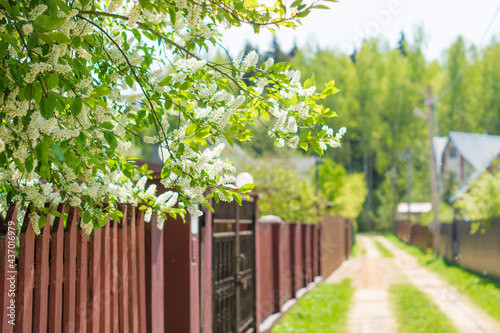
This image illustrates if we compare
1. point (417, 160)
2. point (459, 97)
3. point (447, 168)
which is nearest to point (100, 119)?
point (447, 168)

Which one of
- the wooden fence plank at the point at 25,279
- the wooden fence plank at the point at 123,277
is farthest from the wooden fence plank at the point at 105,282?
the wooden fence plank at the point at 25,279

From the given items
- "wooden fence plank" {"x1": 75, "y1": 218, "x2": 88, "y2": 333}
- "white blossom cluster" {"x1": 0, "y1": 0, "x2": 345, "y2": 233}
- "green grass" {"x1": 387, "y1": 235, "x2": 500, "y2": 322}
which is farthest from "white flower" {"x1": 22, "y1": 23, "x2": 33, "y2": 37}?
"green grass" {"x1": 387, "y1": 235, "x2": 500, "y2": 322}

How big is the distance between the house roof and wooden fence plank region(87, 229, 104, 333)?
1251 inches

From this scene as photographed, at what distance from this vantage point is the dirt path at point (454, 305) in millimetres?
8555

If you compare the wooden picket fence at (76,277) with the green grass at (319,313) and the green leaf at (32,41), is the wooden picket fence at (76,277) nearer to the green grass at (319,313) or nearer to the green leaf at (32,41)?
the green leaf at (32,41)

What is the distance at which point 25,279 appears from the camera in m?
2.54

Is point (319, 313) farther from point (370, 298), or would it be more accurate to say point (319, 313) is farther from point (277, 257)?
point (370, 298)

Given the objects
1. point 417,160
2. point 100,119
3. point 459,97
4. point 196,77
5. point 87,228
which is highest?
point 459,97

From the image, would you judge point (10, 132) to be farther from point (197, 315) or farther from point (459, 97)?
point (459, 97)

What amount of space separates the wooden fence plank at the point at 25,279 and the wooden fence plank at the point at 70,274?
0.31m

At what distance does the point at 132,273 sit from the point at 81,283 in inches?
25.1

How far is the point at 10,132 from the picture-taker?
2297mm

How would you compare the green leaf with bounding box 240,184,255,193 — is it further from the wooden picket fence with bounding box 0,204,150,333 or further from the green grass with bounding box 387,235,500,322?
the green grass with bounding box 387,235,500,322

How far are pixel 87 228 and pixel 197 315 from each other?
2249 mm
